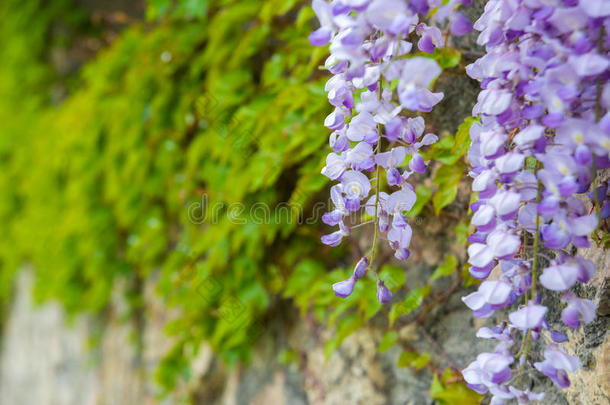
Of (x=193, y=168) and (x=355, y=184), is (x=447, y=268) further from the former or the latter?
(x=193, y=168)

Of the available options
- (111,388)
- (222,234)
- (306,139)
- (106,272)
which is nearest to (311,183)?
(306,139)

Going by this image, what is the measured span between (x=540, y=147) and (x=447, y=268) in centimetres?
42

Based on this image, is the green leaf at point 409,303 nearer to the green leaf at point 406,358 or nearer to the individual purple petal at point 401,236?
the green leaf at point 406,358

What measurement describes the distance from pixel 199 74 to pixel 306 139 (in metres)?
0.56

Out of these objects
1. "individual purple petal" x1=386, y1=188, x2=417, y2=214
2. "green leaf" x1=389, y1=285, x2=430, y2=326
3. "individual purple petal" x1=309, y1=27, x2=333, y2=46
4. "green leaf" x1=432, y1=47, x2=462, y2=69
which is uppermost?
"individual purple petal" x1=309, y1=27, x2=333, y2=46

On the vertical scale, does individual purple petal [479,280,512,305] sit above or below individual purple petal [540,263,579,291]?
below

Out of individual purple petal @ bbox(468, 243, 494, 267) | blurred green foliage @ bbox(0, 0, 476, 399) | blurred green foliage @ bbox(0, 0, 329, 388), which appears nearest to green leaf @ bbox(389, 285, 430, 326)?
blurred green foliage @ bbox(0, 0, 476, 399)

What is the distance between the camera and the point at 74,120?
2059 millimetres

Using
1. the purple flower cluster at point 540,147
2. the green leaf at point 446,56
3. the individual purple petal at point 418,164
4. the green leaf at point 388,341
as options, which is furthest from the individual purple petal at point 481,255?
the green leaf at point 388,341

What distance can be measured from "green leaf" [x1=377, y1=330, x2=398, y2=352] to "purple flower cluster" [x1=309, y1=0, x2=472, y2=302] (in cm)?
36

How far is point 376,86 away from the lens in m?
0.59

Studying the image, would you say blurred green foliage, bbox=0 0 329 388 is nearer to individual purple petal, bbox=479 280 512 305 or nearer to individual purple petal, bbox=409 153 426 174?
individual purple petal, bbox=409 153 426 174

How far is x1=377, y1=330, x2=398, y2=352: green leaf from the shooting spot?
37.4 inches

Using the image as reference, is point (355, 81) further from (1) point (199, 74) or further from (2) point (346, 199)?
(1) point (199, 74)
